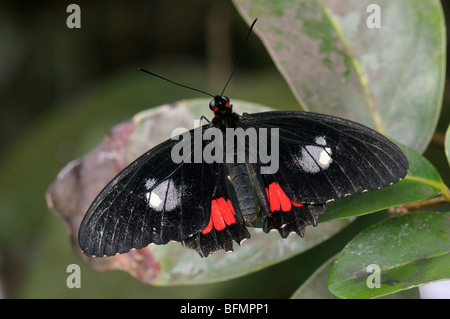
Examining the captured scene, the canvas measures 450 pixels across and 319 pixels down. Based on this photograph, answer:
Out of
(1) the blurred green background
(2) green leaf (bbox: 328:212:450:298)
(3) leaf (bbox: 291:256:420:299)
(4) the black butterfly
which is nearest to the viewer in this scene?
(2) green leaf (bbox: 328:212:450:298)

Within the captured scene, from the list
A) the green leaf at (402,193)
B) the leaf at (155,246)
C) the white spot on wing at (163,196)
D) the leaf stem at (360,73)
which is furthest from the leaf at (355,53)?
the white spot on wing at (163,196)

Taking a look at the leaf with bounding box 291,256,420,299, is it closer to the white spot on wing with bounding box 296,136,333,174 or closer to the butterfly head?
the white spot on wing with bounding box 296,136,333,174

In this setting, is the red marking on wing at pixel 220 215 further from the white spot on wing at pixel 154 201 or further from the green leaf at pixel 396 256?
the green leaf at pixel 396 256

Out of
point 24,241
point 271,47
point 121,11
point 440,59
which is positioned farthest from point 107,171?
point 121,11

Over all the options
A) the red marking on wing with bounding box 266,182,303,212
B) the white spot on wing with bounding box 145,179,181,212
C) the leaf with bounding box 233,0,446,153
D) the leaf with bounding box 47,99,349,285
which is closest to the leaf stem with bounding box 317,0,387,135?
the leaf with bounding box 233,0,446,153

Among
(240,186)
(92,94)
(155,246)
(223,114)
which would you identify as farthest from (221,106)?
(92,94)

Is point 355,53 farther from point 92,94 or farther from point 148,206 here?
point 92,94
